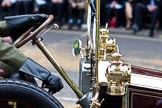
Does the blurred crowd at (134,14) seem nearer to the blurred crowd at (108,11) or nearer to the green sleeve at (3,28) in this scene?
the blurred crowd at (108,11)

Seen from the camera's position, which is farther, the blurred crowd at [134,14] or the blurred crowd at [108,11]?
the blurred crowd at [108,11]

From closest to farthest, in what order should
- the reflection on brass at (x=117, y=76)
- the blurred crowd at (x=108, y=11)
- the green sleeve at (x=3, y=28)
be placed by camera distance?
1. the reflection on brass at (x=117, y=76)
2. the green sleeve at (x=3, y=28)
3. the blurred crowd at (x=108, y=11)

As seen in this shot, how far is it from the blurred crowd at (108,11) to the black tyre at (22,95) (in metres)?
10.6

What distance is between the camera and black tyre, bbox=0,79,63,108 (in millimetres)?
3182

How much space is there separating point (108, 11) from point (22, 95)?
1119 centimetres

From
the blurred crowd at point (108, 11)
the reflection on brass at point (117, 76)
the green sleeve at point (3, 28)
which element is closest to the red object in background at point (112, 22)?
the blurred crowd at point (108, 11)

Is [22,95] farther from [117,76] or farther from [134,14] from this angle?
[134,14]

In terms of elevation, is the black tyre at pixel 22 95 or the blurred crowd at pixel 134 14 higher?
the black tyre at pixel 22 95

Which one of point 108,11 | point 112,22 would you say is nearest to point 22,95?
point 108,11

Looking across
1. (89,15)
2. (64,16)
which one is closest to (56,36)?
(64,16)

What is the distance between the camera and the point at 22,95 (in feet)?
10.4

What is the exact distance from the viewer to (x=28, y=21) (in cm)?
383

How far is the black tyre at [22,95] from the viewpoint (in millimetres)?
3182

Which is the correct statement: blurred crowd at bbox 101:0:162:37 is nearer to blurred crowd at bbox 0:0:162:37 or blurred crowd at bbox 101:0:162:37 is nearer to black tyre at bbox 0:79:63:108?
blurred crowd at bbox 0:0:162:37
